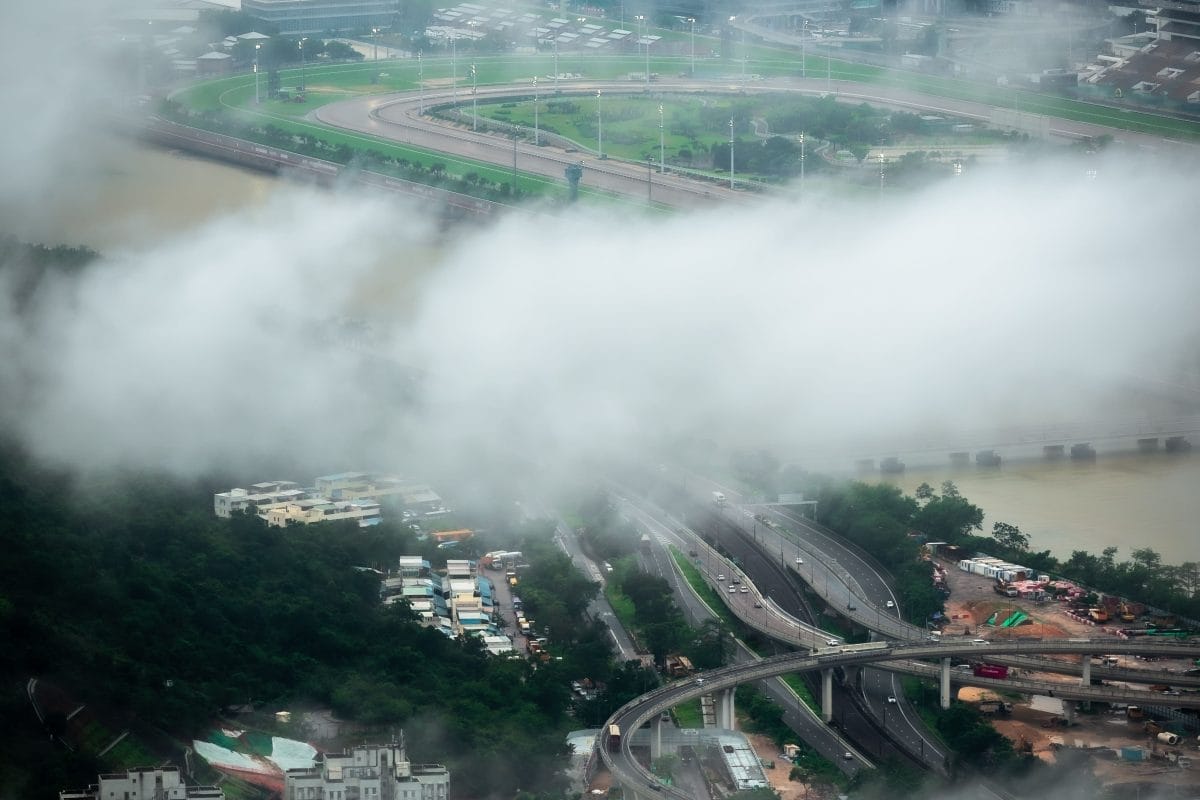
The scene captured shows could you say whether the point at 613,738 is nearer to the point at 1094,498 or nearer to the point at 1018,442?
the point at 1094,498

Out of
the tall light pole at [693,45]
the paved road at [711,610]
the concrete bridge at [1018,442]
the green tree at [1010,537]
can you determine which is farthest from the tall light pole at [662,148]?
the green tree at [1010,537]

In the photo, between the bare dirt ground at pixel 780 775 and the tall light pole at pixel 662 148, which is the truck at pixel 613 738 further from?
the tall light pole at pixel 662 148

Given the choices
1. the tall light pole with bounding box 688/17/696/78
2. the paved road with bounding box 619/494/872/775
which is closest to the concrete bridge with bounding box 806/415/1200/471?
the paved road with bounding box 619/494/872/775

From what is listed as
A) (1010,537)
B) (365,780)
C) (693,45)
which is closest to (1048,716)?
(1010,537)

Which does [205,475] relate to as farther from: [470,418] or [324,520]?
[470,418]

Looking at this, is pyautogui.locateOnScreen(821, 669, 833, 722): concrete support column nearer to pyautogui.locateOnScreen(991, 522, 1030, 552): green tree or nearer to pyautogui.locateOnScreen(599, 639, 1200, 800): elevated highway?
pyautogui.locateOnScreen(599, 639, 1200, 800): elevated highway

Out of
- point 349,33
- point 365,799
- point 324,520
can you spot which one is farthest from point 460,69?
point 365,799
